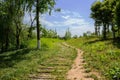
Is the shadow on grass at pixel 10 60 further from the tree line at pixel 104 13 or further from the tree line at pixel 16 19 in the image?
the tree line at pixel 104 13

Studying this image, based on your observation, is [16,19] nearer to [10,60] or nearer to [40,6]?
[40,6]

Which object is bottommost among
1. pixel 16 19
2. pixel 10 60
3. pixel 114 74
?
pixel 10 60

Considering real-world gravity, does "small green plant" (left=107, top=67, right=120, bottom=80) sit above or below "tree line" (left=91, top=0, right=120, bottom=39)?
below

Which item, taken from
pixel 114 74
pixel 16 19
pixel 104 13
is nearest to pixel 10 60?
pixel 114 74

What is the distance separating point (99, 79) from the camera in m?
14.2

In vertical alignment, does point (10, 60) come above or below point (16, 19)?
below

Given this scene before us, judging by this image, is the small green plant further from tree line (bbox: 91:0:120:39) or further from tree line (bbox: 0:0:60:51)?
tree line (bbox: 91:0:120:39)

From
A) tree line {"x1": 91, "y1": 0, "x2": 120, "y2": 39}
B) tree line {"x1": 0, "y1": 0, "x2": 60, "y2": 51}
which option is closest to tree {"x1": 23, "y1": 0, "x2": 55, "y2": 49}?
tree line {"x1": 0, "y1": 0, "x2": 60, "y2": 51}

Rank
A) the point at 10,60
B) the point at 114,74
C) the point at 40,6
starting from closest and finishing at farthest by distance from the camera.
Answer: the point at 114,74
the point at 10,60
the point at 40,6

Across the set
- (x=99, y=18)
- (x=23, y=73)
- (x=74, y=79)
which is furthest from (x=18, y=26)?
(x=74, y=79)

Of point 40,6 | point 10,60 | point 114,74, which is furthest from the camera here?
point 40,6

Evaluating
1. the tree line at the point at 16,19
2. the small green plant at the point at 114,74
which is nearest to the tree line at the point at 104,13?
the tree line at the point at 16,19

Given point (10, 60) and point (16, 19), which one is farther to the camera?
point (16, 19)

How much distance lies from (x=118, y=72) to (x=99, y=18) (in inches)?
1639
